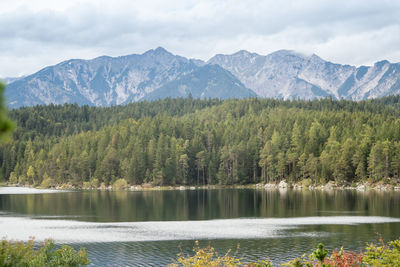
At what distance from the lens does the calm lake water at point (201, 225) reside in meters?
56.3

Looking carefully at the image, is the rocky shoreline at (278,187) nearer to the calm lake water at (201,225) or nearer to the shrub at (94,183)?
the shrub at (94,183)

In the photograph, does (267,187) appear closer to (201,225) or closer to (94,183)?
(94,183)

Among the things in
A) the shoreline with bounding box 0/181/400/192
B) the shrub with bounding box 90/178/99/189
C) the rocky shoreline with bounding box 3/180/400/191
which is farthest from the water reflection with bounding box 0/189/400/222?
the shrub with bounding box 90/178/99/189

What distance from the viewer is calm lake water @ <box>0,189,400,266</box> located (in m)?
56.3

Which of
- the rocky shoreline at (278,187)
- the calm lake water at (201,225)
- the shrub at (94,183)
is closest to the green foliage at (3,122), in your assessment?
the calm lake water at (201,225)

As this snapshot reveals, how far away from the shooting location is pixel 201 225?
77750 mm

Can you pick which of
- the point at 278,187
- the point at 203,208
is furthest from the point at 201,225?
the point at 278,187

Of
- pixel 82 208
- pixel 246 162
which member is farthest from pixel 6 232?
pixel 246 162

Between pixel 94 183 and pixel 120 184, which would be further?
pixel 94 183

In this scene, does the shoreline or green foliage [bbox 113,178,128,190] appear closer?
the shoreline

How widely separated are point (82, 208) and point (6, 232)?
36688 mm

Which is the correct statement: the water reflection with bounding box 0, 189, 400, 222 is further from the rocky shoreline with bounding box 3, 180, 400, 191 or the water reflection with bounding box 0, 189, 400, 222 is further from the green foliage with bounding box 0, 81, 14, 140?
the green foliage with bounding box 0, 81, 14, 140

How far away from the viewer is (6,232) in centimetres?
7069

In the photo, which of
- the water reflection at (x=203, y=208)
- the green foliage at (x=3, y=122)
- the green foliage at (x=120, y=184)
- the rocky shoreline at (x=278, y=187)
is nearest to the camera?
the green foliage at (x=3, y=122)
